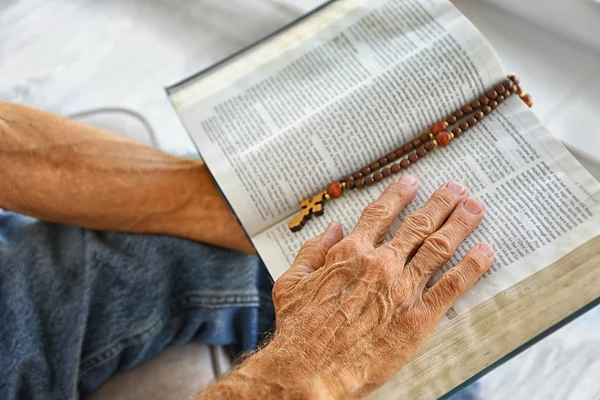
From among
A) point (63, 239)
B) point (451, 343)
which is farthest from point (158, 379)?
point (451, 343)

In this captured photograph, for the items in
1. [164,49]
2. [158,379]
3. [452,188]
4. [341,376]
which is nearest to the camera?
[341,376]

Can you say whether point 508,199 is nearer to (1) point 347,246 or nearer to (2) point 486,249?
(2) point 486,249

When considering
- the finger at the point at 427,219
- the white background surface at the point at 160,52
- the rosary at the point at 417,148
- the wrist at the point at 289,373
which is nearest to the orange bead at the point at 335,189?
the rosary at the point at 417,148

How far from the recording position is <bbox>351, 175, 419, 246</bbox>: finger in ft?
2.20

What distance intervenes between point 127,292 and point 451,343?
17.3 inches

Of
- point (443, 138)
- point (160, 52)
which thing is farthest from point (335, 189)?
point (160, 52)

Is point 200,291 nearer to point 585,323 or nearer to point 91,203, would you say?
point 91,203

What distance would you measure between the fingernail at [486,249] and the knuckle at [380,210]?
0.11 metres

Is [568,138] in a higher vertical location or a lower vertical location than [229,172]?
lower

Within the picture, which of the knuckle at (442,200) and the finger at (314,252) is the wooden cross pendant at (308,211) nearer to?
the finger at (314,252)

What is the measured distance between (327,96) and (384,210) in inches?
7.6

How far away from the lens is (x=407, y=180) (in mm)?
707

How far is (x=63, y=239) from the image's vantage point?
83cm

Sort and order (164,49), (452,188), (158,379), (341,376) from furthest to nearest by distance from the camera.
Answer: (164,49), (158,379), (452,188), (341,376)
